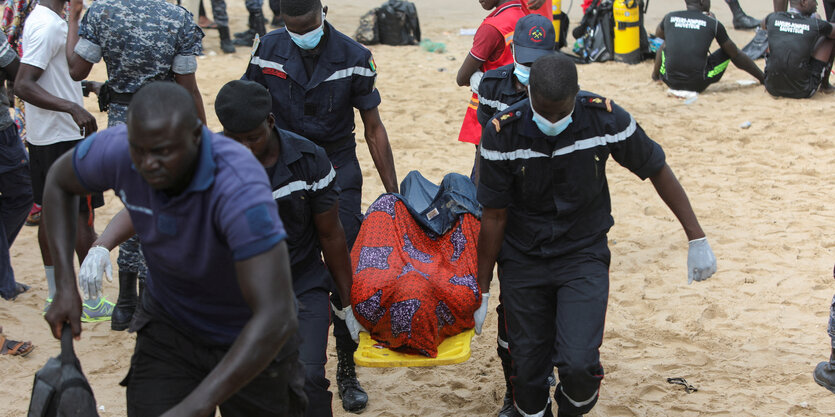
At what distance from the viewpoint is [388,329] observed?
3.85 metres

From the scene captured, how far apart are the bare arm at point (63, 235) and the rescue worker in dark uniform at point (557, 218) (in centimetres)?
166

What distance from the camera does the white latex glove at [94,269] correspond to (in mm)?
3338

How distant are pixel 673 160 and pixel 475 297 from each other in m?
4.33

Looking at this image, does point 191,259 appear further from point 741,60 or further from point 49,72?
point 741,60

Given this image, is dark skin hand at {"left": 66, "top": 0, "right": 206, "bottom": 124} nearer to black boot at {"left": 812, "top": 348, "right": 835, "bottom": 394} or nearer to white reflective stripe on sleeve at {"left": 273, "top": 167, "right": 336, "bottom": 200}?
white reflective stripe on sleeve at {"left": 273, "top": 167, "right": 336, "bottom": 200}

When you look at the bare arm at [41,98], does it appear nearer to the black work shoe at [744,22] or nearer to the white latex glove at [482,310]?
the white latex glove at [482,310]

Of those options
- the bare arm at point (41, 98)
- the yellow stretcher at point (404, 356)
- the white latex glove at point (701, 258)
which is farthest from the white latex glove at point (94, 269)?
the white latex glove at point (701, 258)

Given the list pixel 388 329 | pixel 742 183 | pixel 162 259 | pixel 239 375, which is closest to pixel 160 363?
pixel 162 259

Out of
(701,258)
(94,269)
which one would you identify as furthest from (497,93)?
(94,269)

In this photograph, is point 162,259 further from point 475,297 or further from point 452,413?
point 452,413

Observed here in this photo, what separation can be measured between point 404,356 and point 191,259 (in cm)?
166

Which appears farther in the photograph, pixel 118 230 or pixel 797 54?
pixel 797 54

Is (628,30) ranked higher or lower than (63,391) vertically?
lower

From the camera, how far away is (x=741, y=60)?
9391 mm
